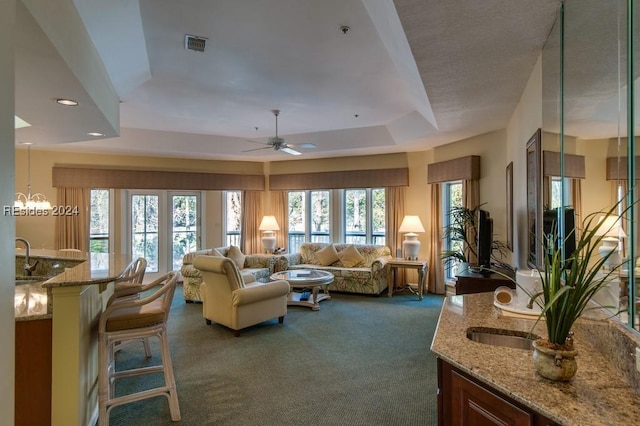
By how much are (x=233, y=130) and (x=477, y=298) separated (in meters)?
5.39

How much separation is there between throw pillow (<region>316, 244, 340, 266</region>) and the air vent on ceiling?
4.55 meters

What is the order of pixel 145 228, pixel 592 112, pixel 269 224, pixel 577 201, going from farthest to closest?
pixel 269 224 → pixel 145 228 → pixel 577 201 → pixel 592 112

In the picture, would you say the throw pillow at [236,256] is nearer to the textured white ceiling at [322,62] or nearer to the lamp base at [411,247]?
the textured white ceiling at [322,62]

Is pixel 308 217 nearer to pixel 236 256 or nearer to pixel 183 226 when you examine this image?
pixel 236 256

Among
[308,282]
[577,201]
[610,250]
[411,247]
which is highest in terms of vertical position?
[577,201]

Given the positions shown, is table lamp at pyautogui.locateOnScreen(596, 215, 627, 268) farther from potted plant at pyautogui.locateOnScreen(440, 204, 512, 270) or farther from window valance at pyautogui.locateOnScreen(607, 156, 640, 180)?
potted plant at pyautogui.locateOnScreen(440, 204, 512, 270)

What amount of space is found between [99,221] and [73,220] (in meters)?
0.46

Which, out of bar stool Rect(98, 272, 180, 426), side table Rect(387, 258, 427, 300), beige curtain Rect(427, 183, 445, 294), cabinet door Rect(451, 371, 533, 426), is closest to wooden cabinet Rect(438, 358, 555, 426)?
cabinet door Rect(451, 371, 533, 426)

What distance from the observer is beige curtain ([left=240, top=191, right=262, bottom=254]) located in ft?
26.3

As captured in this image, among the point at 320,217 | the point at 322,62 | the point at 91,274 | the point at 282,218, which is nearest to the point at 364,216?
the point at 320,217

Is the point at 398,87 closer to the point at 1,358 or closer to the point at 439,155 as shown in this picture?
the point at 439,155

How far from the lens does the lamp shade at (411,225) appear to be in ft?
21.0

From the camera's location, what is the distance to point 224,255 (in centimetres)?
633

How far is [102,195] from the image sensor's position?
702 centimetres
